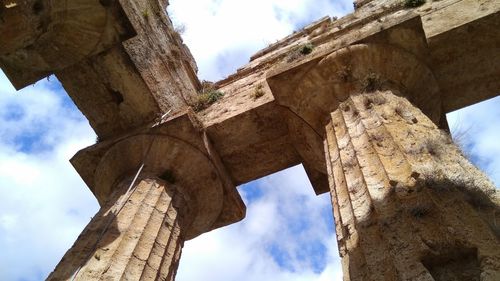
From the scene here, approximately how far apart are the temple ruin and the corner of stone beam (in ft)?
0.07

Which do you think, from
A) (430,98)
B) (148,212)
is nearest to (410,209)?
(430,98)

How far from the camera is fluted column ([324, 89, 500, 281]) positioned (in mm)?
2487

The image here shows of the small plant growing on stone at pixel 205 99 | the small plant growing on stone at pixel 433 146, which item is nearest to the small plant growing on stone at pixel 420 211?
the small plant growing on stone at pixel 433 146

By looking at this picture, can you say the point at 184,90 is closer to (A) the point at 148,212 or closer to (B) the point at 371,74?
(A) the point at 148,212

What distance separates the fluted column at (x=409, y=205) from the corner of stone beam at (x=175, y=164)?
256cm

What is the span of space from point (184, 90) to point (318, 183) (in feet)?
8.85

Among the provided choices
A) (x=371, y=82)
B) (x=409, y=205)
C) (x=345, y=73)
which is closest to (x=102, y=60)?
(x=345, y=73)

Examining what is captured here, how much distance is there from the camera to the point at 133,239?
4.89m

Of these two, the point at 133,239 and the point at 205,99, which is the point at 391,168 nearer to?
the point at 133,239

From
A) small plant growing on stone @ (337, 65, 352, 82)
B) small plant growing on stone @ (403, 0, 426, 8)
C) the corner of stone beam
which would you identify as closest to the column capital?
the corner of stone beam

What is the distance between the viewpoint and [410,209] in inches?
113

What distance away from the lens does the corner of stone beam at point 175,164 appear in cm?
632

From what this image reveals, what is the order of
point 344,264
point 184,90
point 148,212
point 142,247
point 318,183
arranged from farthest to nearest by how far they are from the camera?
point 184,90
point 318,183
point 148,212
point 142,247
point 344,264

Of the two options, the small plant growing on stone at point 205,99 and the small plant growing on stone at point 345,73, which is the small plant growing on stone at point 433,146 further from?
the small plant growing on stone at point 205,99
